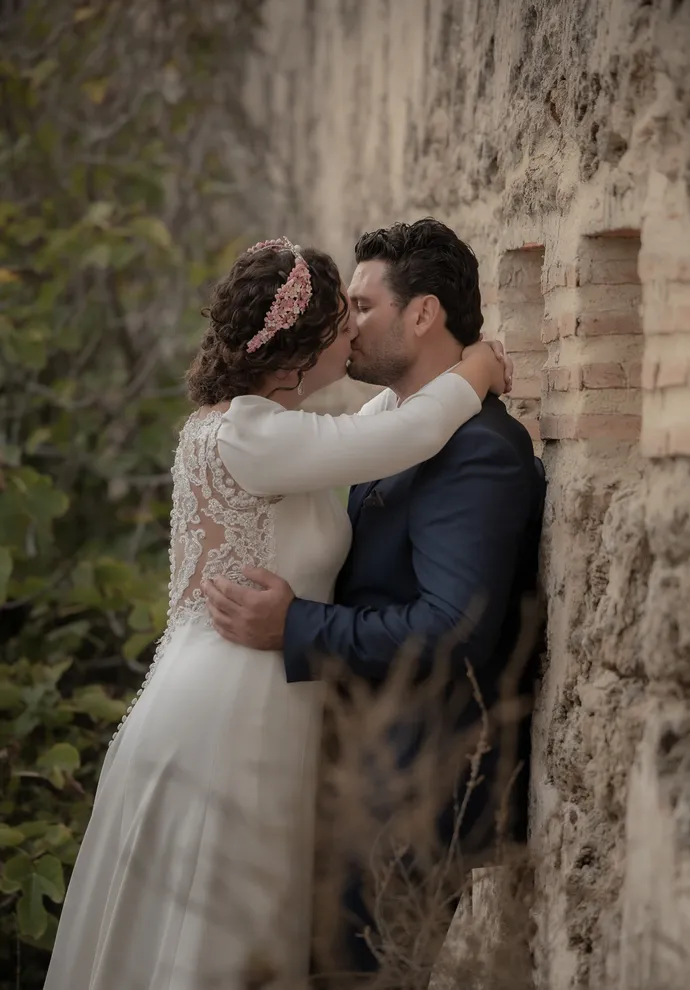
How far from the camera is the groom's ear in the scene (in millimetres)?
2814

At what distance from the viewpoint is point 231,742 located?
2.65 metres

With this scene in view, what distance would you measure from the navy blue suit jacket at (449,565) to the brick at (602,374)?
9.7 inches

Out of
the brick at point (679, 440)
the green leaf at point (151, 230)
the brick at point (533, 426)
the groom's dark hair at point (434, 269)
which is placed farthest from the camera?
the green leaf at point (151, 230)

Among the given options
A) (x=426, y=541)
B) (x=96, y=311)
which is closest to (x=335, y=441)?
(x=426, y=541)

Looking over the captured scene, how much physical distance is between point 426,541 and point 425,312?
1.91ft

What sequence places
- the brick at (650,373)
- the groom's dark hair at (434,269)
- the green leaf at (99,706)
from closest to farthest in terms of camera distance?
the brick at (650,373), the groom's dark hair at (434,269), the green leaf at (99,706)

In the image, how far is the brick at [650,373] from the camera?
204 cm

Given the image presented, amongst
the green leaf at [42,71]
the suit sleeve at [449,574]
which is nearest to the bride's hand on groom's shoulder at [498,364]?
the suit sleeve at [449,574]

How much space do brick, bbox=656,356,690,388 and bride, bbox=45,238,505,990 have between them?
24.3 inches

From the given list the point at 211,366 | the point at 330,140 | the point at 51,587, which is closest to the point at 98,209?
the point at 330,140

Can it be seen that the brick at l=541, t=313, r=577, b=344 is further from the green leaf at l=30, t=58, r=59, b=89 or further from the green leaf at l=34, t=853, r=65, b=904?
the green leaf at l=30, t=58, r=59, b=89

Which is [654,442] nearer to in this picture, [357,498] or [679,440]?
[679,440]

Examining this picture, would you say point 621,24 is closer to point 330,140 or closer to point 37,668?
point 37,668

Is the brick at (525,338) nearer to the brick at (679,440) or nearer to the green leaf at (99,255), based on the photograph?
the brick at (679,440)
